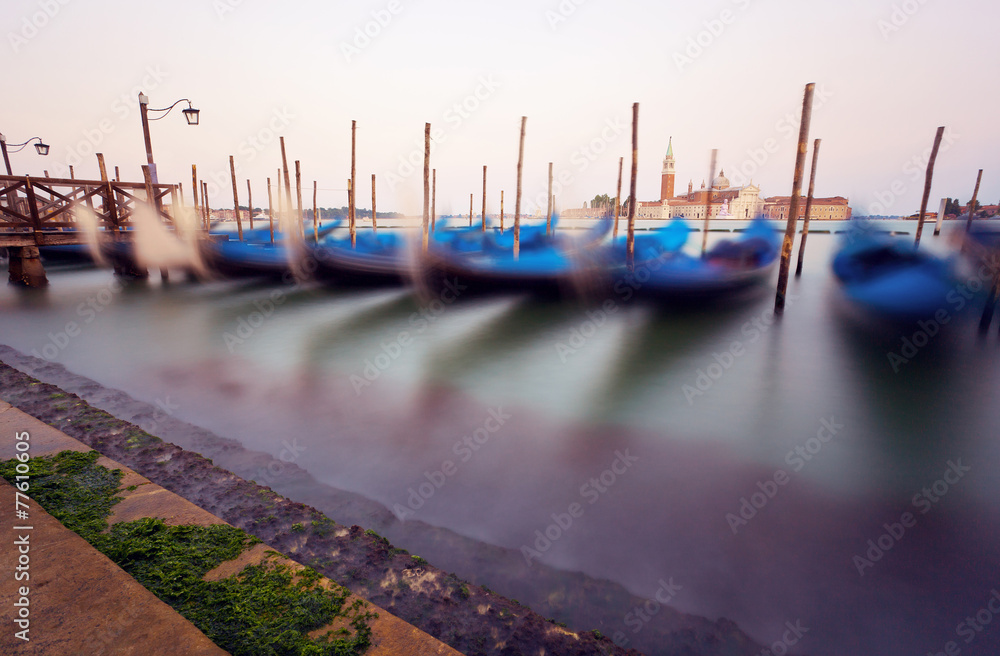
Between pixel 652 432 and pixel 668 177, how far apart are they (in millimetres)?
94300

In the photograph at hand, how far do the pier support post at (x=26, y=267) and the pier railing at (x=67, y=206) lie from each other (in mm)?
507

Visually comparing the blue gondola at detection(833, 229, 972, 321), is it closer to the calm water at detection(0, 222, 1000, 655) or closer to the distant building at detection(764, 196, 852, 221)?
the calm water at detection(0, 222, 1000, 655)

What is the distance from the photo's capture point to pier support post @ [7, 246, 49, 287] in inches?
397

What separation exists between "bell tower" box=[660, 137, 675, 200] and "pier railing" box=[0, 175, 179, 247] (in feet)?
289

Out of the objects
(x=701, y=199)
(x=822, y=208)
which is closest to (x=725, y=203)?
(x=701, y=199)

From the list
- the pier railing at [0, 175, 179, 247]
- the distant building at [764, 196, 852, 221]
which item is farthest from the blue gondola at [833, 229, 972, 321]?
the distant building at [764, 196, 852, 221]

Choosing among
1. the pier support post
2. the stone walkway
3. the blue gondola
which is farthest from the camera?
the pier support post

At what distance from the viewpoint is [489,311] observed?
32.7 feet

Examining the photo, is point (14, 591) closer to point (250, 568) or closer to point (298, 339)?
point (250, 568)

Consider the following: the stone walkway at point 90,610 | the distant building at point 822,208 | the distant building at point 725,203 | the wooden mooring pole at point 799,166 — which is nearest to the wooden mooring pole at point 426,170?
the wooden mooring pole at point 799,166

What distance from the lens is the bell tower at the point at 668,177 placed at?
84875 mm

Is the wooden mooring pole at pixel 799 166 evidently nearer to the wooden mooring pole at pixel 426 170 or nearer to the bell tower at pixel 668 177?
the wooden mooring pole at pixel 426 170

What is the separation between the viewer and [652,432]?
4523mm

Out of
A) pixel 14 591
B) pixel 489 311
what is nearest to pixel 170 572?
pixel 14 591
